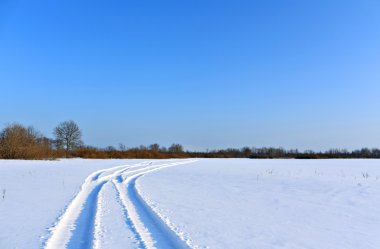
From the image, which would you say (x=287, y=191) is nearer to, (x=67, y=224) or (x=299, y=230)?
(x=299, y=230)

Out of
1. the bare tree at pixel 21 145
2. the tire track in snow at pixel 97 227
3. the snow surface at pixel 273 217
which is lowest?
the snow surface at pixel 273 217

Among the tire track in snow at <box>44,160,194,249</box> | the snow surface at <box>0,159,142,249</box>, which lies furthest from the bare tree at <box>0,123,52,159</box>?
the tire track in snow at <box>44,160,194,249</box>

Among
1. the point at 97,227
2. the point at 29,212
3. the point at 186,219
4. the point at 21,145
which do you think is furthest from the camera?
the point at 21,145

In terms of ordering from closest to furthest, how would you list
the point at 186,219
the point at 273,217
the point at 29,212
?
the point at 186,219 < the point at 273,217 < the point at 29,212

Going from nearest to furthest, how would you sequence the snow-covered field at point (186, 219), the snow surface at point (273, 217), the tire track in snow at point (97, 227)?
the tire track in snow at point (97, 227) < the snow-covered field at point (186, 219) < the snow surface at point (273, 217)

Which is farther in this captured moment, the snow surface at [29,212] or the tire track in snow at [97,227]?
the snow surface at [29,212]

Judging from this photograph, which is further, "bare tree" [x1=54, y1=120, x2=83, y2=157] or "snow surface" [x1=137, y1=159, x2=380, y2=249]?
"bare tree" [x1=54, y1=120, x2=83, y2=157]

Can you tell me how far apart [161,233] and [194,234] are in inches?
19.7

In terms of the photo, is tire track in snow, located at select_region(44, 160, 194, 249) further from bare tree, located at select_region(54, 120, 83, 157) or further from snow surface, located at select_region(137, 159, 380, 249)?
bare tree, located at select_region(54, 120, 83, 157)

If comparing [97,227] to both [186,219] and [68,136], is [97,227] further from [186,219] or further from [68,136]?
[68,136]

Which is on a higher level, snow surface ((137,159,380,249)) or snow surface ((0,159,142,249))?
snow surface ((0,159,142,249))

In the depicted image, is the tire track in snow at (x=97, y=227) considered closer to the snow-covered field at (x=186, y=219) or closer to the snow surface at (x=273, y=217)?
the snow-covered field at (x=186, y=219)

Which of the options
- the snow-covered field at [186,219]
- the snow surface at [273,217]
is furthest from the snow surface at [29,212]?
the snow surface at [273,217]

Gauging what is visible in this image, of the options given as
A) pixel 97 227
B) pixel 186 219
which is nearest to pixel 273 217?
pixel 186 219
